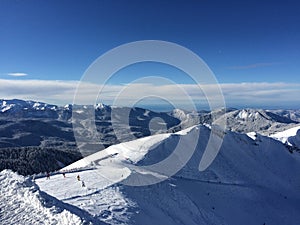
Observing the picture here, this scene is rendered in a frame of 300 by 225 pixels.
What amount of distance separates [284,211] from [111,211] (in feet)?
151

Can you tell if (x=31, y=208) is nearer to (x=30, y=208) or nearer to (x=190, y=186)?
(x=30, y=208)

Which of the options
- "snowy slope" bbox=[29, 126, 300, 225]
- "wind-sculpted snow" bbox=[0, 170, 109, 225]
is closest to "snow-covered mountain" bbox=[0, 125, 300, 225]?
"snowy slope" bbox=[29, 126, 300, 225]

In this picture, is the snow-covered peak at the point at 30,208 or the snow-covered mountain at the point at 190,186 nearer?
the snow-covered peak at the point at 30,208

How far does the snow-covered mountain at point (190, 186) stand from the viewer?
1182 inches

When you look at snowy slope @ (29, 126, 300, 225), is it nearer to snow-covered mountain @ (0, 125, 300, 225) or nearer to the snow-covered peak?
snow-covered mountain @ (0, 125, 300, 225)

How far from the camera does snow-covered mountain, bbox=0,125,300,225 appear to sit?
30031 mm

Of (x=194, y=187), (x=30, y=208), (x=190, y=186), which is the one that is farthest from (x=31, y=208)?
(x=194, y=187)

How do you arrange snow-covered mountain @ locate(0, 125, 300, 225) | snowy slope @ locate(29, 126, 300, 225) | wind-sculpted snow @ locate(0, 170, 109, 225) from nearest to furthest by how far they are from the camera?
wind-sculpted snow @ locate(0, 170, 109, 225) < snow-covered mountain @ locate(0, 125, 300, 225) < snowy slope @ locate(29, 126, 300, 225)

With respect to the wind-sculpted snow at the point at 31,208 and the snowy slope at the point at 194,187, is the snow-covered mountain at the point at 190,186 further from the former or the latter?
the wind-sculpted snow at the point at 31,208

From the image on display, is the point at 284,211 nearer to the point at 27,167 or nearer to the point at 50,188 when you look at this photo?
the point at 50,188

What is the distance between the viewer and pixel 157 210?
108 ft

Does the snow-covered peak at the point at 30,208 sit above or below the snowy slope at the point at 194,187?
above

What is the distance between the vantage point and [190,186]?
52.7 metres

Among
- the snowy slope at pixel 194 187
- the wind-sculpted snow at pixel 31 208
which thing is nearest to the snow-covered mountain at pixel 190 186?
the snowy slope at pixel 194 187
